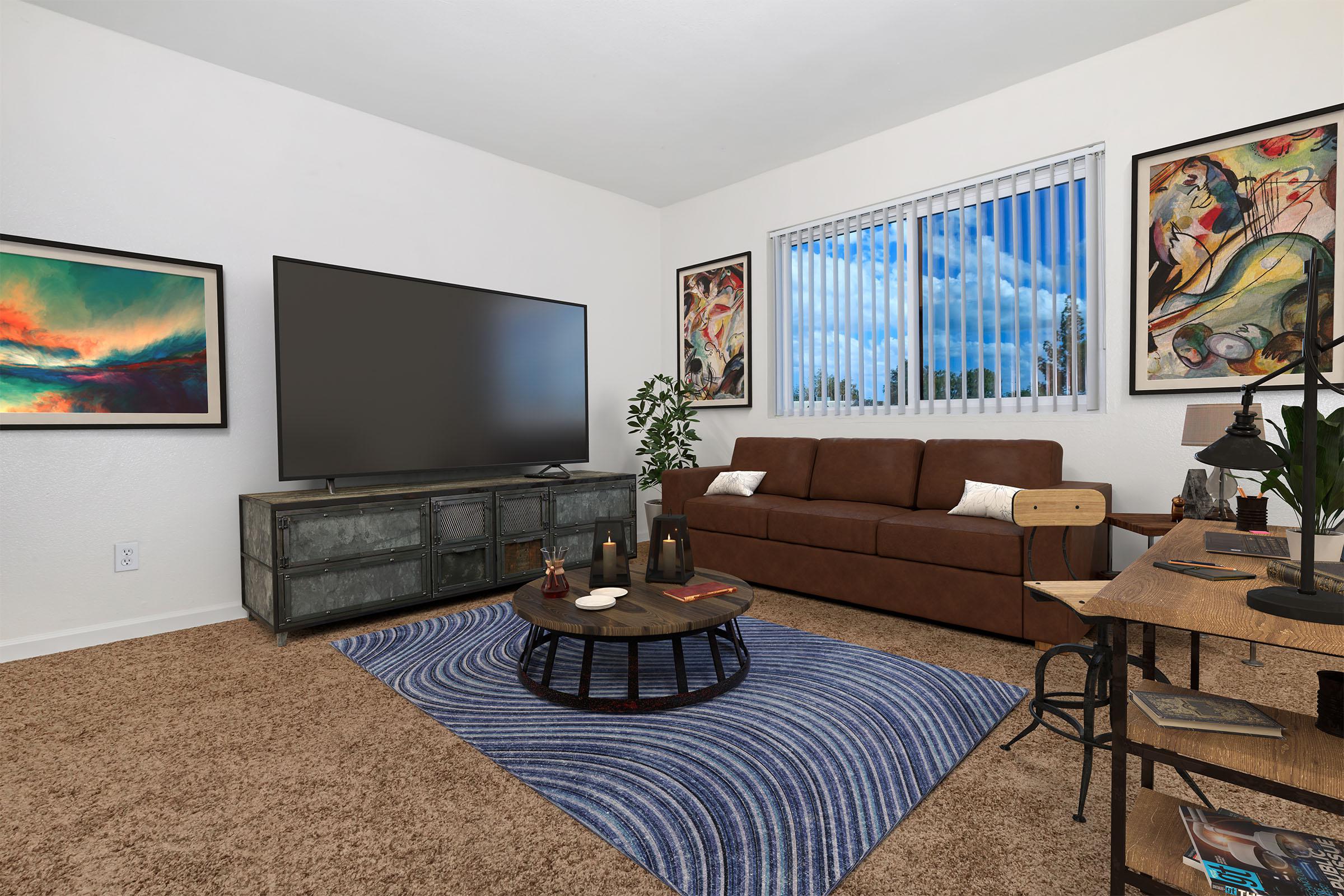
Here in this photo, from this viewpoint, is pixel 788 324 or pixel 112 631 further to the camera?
pixel 788 324

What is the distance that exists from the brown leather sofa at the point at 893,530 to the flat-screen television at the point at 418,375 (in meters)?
1.08

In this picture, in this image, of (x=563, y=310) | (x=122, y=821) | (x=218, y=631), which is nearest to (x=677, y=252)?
(x=563, y=310)

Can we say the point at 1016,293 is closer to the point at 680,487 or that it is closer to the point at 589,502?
the point at 680,487

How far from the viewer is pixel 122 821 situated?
1.68 metres

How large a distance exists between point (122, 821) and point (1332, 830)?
3045 millimetres

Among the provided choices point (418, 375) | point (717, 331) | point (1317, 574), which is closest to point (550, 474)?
point (418, 375)

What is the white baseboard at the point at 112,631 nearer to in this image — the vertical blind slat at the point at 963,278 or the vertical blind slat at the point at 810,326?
the vertical blind slat at the point at 810,326

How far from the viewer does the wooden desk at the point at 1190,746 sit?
103 cm

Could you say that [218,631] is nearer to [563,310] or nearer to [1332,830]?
[563,310]

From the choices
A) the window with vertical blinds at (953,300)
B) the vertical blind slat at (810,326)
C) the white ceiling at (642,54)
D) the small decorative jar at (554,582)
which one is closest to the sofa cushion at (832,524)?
the window with vertical blinds at (953,300)

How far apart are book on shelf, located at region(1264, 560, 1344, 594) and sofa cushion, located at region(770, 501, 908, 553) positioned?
2075 mm

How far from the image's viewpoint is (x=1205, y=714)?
126 cm

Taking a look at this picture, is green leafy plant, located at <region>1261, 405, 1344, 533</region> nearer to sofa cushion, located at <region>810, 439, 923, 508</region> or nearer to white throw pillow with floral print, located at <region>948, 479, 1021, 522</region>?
white throw pillow with floral print, located at <region>948, 479, 1021, 522</region>

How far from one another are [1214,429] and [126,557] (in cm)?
497
